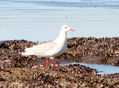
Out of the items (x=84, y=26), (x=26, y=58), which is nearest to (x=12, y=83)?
(x=26, y=58)

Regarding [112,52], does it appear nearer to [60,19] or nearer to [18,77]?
[18,77]

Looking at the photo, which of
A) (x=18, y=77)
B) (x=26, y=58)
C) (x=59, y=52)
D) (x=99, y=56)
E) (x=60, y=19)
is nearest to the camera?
(x=18, y=77)

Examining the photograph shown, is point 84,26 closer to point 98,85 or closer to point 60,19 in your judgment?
point 60,19

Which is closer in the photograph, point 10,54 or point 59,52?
point 59,52

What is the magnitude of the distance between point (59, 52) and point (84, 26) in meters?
19.7

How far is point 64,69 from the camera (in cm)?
1878

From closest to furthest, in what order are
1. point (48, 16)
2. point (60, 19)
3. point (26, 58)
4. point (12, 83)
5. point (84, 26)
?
point (12, 83), point (26, 58), point (84, 26), point (60, 19), point (48, 16)

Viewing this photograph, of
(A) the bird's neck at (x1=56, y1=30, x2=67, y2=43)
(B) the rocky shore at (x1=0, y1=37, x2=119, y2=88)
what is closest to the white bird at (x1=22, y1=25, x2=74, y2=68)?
(A) the bird's neck at (x1=56, y1=30, x2=67, y2=43)

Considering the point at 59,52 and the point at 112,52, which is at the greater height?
the point at 59,52

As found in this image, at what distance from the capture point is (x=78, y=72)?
61.4 feet

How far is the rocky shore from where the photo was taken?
1555cm

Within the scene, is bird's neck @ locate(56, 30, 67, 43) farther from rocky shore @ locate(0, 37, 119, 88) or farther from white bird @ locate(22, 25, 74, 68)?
rocky shore @ locate(0, 37, 119, 88)

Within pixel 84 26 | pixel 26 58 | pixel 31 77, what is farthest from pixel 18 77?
pixel 84 26

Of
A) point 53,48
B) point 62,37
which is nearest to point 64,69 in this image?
point 53,48
